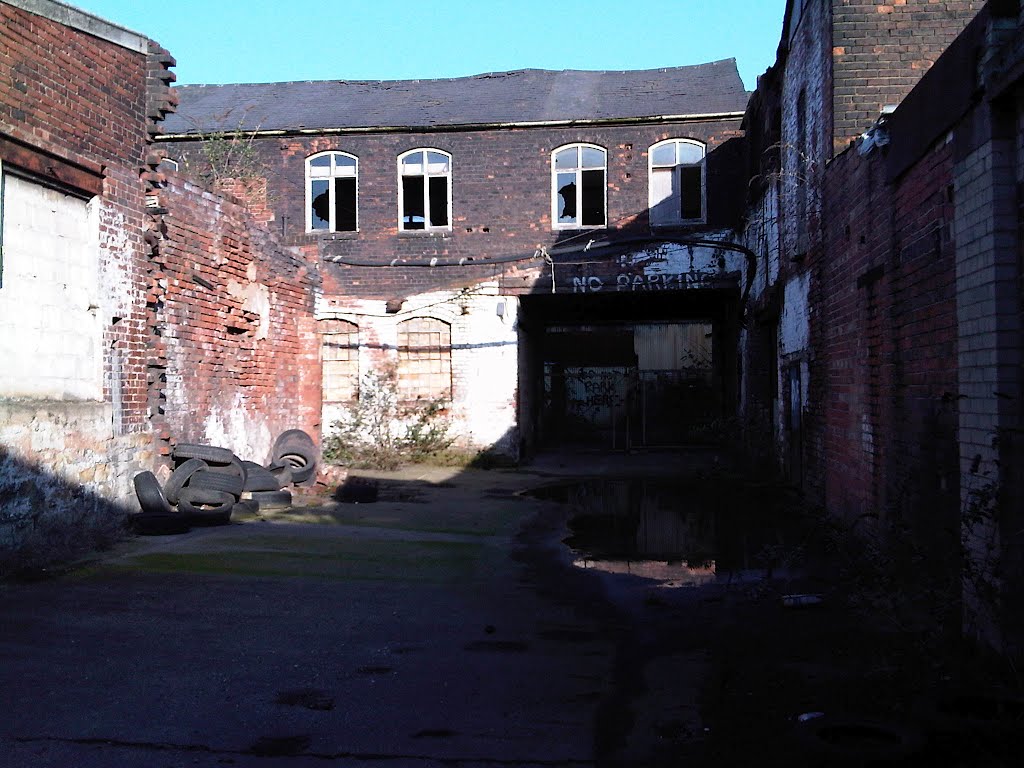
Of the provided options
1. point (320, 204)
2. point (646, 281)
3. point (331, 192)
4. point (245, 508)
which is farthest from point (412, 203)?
point (245, 508)

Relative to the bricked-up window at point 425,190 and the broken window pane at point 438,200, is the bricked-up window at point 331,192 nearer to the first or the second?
the bricked-up window at point 425,190

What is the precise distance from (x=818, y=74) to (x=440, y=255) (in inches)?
386

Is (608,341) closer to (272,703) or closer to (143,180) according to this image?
(143,180)

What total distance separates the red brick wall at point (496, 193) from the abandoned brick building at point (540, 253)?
64 mm

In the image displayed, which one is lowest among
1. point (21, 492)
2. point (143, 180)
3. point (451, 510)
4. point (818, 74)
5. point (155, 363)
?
point (451, 510)

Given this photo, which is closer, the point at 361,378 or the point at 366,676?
the point at 366,676

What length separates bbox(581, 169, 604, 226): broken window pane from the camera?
19.0 metres

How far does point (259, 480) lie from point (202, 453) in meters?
1.35

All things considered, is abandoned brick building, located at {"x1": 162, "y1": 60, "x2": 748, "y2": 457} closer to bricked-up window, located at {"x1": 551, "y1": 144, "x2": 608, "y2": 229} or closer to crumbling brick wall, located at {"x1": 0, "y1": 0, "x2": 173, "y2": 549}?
bricked-up window, located at {"x1": 551, "y1": 144, "x2": 608, "y2": 229}

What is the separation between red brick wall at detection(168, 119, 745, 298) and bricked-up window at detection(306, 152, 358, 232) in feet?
1.29

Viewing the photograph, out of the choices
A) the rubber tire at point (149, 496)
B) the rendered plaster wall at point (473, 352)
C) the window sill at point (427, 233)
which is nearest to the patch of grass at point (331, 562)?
the rubber tire at point (149, 496)

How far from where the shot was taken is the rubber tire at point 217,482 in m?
9.45

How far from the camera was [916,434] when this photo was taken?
6.59m

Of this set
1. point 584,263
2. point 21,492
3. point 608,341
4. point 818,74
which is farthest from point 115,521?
point 608,341
